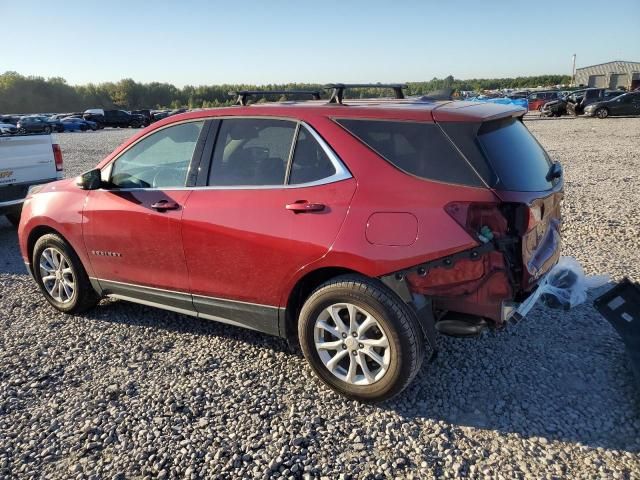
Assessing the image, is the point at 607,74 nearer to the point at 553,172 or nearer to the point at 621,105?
the point at 621,105

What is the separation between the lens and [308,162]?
3.25 m

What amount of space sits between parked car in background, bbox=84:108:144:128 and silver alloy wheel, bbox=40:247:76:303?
45205 mm

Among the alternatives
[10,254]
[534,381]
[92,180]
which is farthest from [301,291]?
[10,254]

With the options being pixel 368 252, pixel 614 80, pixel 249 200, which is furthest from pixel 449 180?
pixel 614 80

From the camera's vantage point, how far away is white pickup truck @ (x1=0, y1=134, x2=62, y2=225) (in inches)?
275

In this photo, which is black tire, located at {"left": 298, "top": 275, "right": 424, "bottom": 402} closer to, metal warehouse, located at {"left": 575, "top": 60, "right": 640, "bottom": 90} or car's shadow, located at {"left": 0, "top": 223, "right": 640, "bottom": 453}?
car's shadow, located at {"left": 0, "top": 223, "right": 640, "bottom": 453}

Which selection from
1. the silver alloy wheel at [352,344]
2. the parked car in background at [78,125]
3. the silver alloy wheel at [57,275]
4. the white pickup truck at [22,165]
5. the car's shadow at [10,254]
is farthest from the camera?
the parked car in background at [78,125]

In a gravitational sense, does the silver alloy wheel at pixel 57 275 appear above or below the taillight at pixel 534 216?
below

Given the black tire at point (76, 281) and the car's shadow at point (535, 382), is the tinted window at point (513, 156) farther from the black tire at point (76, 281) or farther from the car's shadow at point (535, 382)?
the black tire at point (76, 281)

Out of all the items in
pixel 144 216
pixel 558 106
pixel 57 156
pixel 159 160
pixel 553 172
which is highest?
pixel 159 160

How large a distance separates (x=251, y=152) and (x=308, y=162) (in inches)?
20.4

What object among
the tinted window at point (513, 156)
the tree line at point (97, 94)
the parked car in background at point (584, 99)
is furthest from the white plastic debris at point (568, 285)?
the tree line at point (97, 94)

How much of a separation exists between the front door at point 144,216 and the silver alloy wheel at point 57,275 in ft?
1.42

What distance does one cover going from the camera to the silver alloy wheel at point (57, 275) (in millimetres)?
4574
